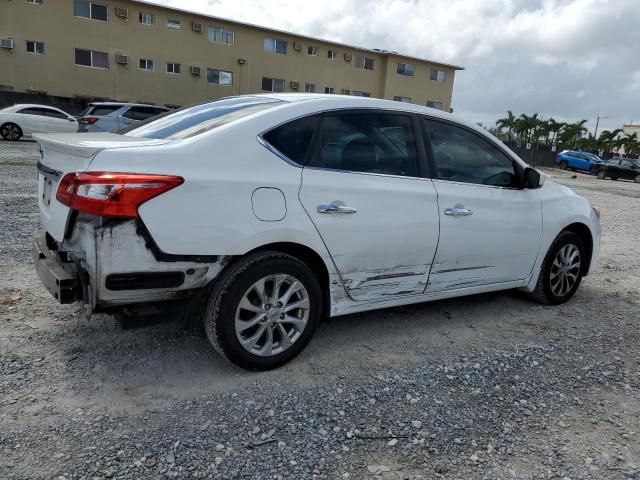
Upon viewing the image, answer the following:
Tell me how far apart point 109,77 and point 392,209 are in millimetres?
30333

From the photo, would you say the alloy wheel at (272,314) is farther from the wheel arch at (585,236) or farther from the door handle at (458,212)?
the wheel arch at (585,236)

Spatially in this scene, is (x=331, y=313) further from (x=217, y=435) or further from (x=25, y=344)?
(x=25, y=344)

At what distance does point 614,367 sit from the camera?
3568mm

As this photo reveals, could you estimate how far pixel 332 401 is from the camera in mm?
2873

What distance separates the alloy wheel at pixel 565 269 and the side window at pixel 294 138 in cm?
273

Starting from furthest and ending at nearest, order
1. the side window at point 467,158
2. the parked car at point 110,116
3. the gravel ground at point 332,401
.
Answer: the parked car at point 110,116, the side window at point 467,158, the gravel ground at point 332,401

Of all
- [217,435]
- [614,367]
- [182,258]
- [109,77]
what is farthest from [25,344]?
[109,77]

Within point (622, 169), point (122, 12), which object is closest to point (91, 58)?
point (122, 12)

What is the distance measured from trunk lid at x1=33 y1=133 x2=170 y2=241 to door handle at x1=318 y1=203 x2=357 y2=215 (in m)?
0.99

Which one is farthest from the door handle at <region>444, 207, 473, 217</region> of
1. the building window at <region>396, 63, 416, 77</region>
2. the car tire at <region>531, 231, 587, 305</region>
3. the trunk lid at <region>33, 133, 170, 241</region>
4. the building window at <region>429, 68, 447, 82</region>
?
the building window at <region>429, 68, 447, 82</region>

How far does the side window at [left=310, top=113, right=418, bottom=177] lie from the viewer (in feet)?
10.7

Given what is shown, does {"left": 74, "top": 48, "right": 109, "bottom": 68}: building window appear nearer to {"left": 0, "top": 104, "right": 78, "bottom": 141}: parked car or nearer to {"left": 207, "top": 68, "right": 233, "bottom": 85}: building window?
{"left": 207, "top": 68, "right": 233, "bottom": 85}: building window

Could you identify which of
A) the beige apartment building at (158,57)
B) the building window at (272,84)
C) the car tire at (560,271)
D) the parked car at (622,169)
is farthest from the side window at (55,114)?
the parked car at (622,169)

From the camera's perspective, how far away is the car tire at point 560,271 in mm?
4570
